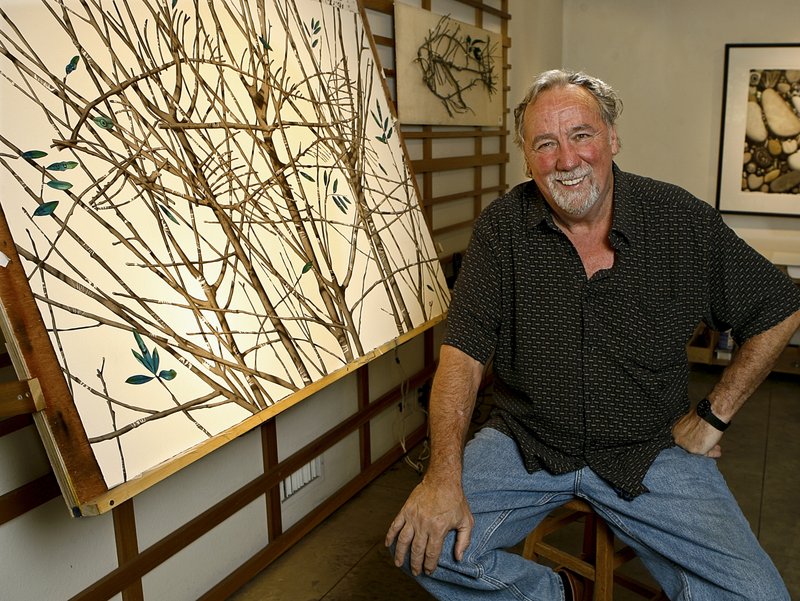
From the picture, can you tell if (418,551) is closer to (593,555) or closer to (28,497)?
(593,555)

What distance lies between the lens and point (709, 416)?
172 centimetres

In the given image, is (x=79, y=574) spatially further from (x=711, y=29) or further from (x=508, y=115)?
(x=711, y=29)

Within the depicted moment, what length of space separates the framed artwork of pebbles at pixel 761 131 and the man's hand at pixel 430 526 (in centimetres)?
367

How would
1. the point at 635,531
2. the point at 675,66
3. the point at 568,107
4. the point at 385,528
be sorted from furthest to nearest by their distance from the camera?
the point at 675,66
the point at 385,528
the point at 568,107
the point at 635,531

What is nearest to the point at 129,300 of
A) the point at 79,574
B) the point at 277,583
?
the point at 79,574

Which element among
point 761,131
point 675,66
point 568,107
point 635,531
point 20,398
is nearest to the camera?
point 20,398

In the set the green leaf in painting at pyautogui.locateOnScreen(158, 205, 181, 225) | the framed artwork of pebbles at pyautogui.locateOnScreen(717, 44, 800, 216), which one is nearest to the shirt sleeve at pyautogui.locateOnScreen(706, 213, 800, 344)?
the green leaf in painting at pyautogui.locateOnScreen(158, 205, 181, 225)

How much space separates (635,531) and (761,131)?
354 cm

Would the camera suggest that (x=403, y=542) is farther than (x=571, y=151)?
No

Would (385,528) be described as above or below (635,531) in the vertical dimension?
below

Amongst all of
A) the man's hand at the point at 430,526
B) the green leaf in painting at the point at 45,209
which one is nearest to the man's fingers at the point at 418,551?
the man's hand at the point at 430,526

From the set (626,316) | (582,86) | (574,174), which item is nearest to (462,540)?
(626,316)

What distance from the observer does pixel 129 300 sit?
152 centimetres

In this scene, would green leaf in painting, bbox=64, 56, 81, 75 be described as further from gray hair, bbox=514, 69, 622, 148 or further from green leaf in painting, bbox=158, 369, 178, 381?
gray hair, bbox=514, 69, 622, 148
